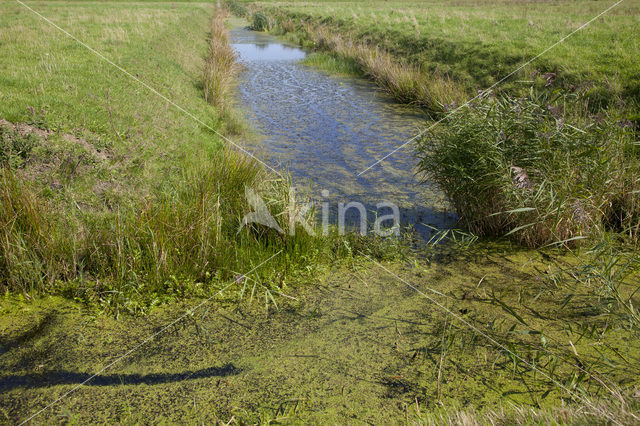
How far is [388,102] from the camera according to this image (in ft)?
32.7

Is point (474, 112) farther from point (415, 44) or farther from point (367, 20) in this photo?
point (367, 20)

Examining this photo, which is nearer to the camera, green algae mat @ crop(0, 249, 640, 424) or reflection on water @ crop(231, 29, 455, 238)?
green algae mat @ crop(0, 249, 640, 424)

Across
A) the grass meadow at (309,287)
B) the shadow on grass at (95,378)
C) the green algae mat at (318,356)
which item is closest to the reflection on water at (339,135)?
the grass meadow at (309,287)

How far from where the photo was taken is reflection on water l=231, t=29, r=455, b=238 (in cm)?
→ 552

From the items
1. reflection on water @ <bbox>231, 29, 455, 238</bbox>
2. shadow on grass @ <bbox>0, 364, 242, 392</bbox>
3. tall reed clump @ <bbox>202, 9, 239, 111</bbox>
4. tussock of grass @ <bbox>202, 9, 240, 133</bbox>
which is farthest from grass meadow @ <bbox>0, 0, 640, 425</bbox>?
tall reed clump @ <bbox>202, 9, 239, 111</bbox>

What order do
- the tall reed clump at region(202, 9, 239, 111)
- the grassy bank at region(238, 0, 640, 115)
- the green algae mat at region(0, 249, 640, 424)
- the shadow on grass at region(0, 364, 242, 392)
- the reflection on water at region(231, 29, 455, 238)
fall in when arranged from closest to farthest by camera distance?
1. the green algae mat at region(0, 249, 640, 424)
2. the shadow on grass at region(0, 364, 242, 392)
3. the reflection on water at region(231, 29, 455, 238)
4. the grassy bank at region(238, 0, 640, 115)
5. the tall reed clump at region(202, 9, 239, 111)

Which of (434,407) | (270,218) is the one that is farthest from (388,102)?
(434,407)

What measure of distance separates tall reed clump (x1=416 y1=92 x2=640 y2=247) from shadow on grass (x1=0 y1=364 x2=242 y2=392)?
245 centimetres

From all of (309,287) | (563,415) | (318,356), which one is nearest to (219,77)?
(309,287)

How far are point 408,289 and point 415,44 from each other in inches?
450

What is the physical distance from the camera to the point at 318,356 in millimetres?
2936

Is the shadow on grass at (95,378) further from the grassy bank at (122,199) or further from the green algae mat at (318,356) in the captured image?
the grassy bank at (122,199)

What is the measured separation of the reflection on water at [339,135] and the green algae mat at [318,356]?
1.47 m

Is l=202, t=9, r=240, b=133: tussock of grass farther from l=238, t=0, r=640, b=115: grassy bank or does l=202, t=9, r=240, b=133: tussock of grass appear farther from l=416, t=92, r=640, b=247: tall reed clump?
l=416, t=92, r=640, b=247: tall reed clump
